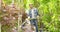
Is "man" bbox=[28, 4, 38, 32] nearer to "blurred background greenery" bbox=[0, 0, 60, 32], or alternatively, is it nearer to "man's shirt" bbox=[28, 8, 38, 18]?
"man's shirt" bbox=[28, 8, 38, 18]

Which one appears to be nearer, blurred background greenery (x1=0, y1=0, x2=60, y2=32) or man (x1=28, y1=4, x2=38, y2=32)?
blurred background greenery (x1=0, y1=0, x2=60, y2=32)

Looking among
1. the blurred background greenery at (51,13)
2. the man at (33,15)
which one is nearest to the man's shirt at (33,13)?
the man at (33,15)

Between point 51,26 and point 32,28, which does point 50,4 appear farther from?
point 32,28

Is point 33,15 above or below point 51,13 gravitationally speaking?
below

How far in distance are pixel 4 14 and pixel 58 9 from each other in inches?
47.2

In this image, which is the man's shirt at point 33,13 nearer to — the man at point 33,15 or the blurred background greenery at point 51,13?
the man at point 33,15

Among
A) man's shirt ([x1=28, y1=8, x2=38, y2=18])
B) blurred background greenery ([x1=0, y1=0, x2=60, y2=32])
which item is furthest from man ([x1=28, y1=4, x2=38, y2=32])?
blurred background greenery ([x1=0, y1=0, x2=60, y2=32])

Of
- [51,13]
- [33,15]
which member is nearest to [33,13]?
[33,15]

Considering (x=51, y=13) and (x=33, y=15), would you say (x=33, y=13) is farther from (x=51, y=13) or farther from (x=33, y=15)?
(x=51, y=13)

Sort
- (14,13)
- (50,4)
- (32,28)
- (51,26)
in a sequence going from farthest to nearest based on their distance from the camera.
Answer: (32,28), (14,13), (51,26), (50,4)

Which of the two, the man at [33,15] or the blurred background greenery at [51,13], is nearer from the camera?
the blurred background greenery at [51,13]

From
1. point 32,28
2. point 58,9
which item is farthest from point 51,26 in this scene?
point 32,28

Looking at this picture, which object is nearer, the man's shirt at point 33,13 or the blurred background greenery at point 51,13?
the blurred background greenery at point 51,13

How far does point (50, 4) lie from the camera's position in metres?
4.49
